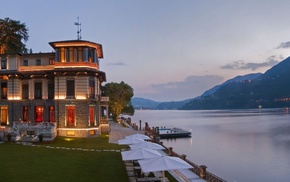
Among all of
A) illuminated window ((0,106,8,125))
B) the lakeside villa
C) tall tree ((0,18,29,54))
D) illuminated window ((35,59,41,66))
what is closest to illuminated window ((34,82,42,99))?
the lakeside villa

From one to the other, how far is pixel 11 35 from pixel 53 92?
98.1 feet

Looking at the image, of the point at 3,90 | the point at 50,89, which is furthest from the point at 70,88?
the point at 3,90

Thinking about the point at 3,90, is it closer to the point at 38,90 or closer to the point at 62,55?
the point at 38,90

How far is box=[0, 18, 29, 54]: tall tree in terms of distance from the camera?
62547 millimetres

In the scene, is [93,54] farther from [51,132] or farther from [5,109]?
[5,109]

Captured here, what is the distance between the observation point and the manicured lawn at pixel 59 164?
61.3 feet

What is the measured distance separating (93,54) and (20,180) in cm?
2542

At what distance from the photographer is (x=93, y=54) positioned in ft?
134

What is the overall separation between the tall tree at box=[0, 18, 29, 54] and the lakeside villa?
2248 cm

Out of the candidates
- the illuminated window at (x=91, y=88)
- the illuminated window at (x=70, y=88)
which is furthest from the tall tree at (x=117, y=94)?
the illuminated window at (x=70, y=88)

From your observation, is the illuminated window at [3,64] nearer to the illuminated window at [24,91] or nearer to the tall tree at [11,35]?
the illuminated window at [24,91]

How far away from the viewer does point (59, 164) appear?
22469 millimetres

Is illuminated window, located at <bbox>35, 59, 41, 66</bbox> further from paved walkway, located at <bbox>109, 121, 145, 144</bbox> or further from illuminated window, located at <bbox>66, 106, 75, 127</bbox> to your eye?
paved walkway, located at <bbox>109, 121, 145, 144</bbox>

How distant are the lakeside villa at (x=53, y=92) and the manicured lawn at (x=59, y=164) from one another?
7.27 metres
